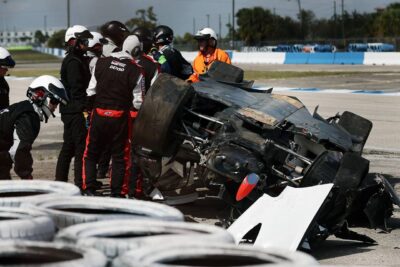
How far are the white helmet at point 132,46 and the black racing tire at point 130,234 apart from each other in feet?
16.5

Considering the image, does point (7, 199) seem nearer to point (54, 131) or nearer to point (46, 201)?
point (46, 201)

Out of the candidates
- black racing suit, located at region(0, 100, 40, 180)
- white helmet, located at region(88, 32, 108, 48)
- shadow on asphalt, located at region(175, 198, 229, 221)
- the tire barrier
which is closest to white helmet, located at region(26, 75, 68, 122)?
black racing suit, located at region(0, 100, 40, 180)

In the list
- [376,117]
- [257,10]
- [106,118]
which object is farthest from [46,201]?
[257,10]

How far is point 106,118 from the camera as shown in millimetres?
8625

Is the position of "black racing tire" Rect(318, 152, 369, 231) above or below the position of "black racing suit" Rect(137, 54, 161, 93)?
below

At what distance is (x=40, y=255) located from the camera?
3.40 m

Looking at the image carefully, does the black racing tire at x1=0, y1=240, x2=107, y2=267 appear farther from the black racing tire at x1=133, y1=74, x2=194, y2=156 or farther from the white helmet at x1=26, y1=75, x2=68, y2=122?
the white helmet at x1=26, y1=75, x2=68, y2=122

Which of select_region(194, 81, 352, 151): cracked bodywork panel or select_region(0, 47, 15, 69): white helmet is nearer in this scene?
select_region(194, 81, 352, 151): cracked bodywork panel

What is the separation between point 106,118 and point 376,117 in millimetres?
10923

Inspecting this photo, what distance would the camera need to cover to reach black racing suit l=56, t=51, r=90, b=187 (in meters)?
9.64

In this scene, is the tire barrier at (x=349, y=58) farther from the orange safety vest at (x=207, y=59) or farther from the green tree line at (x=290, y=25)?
the green tree line at (x=290, y=25)

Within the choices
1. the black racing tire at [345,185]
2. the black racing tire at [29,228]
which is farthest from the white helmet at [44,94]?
the black racing tire at [29,228]

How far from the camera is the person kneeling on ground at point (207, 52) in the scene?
1108cm

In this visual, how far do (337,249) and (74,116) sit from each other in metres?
3.71
